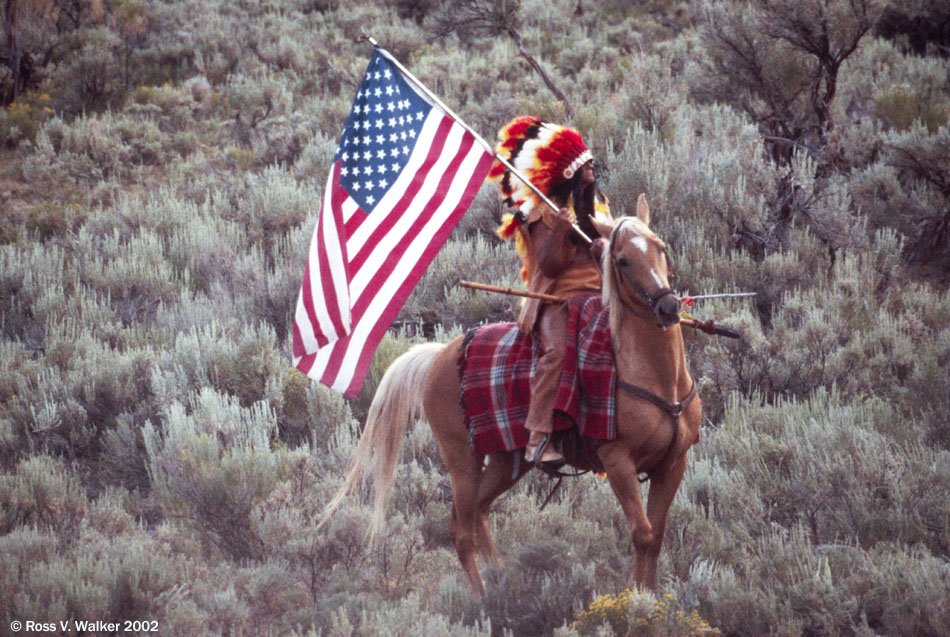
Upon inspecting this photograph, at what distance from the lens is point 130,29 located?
21.1m

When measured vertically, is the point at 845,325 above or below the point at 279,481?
above

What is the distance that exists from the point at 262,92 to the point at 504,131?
1441 centimetres

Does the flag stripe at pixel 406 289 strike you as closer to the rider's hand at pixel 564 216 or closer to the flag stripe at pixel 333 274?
the flag stripe at pixel 333 274

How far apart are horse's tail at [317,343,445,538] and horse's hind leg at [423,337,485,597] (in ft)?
0.74

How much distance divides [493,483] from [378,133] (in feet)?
7.68

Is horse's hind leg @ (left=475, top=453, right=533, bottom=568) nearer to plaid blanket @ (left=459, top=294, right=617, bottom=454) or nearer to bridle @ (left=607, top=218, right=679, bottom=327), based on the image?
plaid blanket @ (left=459, top=294, right=617, bottom=454)

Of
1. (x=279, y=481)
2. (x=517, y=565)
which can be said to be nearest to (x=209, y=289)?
(x=279, y=481)

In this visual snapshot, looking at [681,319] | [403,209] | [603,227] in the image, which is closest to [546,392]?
[681,319]

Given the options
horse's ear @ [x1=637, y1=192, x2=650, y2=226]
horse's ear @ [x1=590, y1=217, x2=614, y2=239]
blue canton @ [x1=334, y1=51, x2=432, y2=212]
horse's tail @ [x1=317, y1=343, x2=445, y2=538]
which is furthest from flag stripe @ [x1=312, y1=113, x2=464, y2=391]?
horse's ear @ [x1=637, y1=192, x2=650, y2=226]

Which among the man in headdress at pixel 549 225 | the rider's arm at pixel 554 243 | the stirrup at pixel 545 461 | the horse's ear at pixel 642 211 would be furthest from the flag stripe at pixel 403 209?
the stirrup at pixel 545 461

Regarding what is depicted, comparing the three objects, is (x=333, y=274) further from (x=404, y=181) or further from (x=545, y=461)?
(x=545, y=461)

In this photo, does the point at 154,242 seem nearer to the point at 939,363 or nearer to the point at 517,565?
the point at 517,565

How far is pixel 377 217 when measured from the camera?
5.59 metres

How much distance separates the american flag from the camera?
546 centimetres
